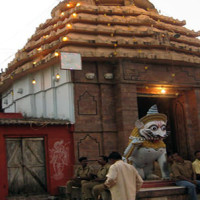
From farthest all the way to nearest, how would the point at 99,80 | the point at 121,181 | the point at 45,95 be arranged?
the point at 45,95
the point at 99,80
the point at 121,181

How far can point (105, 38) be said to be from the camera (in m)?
14.6

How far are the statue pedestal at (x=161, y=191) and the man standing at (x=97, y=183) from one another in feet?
3.12

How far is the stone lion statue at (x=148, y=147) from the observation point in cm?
978

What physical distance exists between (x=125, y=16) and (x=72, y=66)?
463 centimetres

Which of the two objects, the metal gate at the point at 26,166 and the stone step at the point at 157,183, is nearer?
the stone step at the point at 157,183

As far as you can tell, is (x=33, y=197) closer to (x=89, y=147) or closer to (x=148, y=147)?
(x=89, y=147)

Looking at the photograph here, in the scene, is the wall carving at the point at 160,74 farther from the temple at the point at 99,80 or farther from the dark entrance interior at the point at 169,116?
the dark entrance interior at the point at 169,116

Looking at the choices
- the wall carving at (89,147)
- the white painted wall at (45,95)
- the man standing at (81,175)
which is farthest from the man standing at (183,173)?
the white painted wall at (45,95)

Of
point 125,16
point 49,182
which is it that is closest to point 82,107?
point 49,182

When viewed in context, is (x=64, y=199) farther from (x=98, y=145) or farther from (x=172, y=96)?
(x=172, y=96)

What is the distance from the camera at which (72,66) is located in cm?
1279

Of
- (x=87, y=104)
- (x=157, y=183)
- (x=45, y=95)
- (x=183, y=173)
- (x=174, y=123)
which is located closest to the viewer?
(x=183, y=173)

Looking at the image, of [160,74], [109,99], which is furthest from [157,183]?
[160,74]

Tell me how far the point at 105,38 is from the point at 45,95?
320 centimetres
